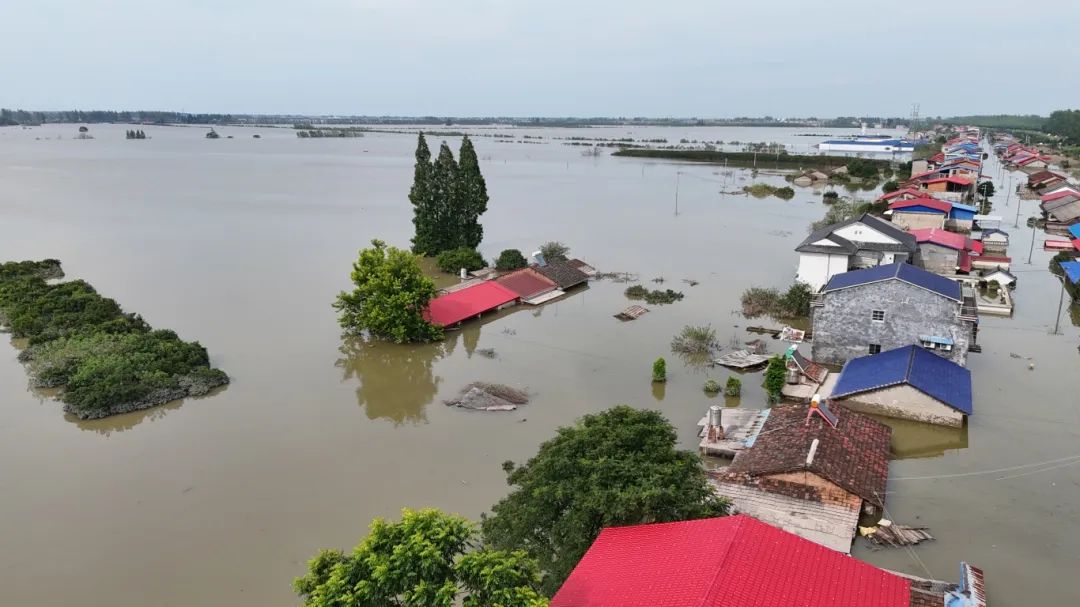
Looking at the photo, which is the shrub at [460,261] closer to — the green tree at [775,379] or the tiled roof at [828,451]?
the green tree at [775,379]

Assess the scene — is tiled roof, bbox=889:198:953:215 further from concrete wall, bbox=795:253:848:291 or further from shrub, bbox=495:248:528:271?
shrub, bbox=495:248:528:271

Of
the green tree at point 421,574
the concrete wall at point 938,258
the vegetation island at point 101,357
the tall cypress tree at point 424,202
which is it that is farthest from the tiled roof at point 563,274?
the green tree at point 421,574

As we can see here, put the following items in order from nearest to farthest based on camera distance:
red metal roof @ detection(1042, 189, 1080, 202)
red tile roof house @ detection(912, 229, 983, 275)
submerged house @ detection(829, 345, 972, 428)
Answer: submerged house @ detection(829, 345, 972, 428)
red tile roof house @ detection(912, 229, 983, 275)
red metal roof @ detection(1042, 189, 1080, 202)

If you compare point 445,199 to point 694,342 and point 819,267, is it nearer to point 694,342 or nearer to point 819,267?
point 694,342

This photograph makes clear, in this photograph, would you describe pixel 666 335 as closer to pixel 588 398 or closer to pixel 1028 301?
pixel 588 398

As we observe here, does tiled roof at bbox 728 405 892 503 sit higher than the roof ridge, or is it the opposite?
the roof ridge

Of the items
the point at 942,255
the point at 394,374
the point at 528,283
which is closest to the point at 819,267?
the point at 942,255

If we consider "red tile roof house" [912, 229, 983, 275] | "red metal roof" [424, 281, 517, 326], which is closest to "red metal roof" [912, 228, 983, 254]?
"red tile roof house" [912, 229, 983, 275]
